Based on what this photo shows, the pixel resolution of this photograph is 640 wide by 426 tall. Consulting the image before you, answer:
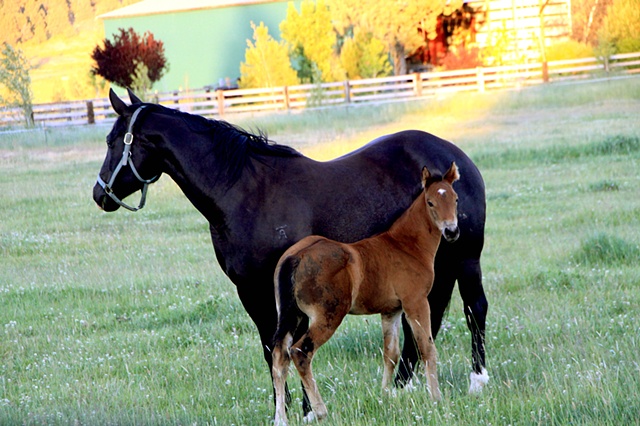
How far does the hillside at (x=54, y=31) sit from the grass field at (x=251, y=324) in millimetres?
77512

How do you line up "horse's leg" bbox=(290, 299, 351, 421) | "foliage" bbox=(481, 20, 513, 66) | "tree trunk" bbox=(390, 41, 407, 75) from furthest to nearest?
"tree trunk" bbox=(390, 41, 407, 75) < "foliage" bbox=(481, 20, 513, 66) < "horse's leg" bbox=(290, 299, 351, 421)

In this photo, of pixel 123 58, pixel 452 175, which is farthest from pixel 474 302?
pixel 123 58

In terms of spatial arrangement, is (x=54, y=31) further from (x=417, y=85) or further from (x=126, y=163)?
(x=126, y=163)

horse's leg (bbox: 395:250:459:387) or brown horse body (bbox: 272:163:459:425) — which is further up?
brown horse body (bbox: 272:163:459:425)

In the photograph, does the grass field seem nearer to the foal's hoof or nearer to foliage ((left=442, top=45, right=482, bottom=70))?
the foal's hoof

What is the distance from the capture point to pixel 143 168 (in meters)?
5.42

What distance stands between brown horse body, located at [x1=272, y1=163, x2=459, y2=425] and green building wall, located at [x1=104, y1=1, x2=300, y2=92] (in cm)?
4558

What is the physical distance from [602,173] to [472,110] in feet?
38.5

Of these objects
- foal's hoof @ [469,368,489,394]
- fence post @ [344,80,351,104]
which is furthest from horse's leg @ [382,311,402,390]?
fence post @ [344,80,351,104]

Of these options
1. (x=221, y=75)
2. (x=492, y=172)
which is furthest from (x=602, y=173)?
(x=221, y=75)

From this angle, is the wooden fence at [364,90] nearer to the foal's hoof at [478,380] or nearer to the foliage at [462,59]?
the foliage at [462,59]

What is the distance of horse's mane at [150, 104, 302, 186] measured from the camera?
529 cm

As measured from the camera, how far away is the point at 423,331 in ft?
16.0

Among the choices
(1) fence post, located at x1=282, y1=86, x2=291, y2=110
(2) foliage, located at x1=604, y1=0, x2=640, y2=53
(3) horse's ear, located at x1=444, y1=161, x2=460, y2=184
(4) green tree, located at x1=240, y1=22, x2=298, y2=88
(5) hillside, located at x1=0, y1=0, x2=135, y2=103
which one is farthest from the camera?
(5) hillside, located at x1=0, y1=0, x2=135, y2=103
